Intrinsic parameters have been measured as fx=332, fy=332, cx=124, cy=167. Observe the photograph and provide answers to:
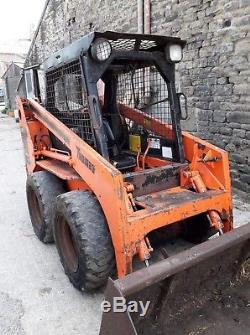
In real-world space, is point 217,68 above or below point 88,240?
above

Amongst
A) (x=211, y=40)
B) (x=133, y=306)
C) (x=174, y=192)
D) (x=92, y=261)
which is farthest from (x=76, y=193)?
(x=211, y=40)

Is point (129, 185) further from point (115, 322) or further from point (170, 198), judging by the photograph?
point (115, 322)

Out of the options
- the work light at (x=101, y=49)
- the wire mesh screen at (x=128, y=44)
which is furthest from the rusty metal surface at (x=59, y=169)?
the wire mesh screen at (x=128, y=44)

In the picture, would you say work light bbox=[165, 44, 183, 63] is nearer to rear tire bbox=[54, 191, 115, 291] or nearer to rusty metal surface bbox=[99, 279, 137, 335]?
rear tire bbox=[54, 191, 115, 291]

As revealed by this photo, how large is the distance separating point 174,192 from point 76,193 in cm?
92

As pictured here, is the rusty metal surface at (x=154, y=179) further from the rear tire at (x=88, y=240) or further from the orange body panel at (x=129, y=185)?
the rear tire at (x=88, y=240)

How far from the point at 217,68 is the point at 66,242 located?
145 inches

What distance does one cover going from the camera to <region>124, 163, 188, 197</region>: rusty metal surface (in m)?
3.04

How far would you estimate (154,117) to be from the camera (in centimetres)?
374

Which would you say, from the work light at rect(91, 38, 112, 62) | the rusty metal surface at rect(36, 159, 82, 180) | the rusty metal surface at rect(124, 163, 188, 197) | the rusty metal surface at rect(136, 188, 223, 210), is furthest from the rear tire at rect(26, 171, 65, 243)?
the work light at rect(91, 38, 112, 62)

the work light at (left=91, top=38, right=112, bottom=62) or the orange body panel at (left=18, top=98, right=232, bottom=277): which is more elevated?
the work light at (left=91, top=38, right=112, bottom=62)

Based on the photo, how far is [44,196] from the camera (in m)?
3.58

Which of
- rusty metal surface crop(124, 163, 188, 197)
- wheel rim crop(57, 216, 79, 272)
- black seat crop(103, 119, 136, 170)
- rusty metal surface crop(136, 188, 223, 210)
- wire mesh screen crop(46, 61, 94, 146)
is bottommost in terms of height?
wheel rim crop(57, 216, 79, 272)

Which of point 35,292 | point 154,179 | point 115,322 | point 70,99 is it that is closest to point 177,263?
point 115,322
